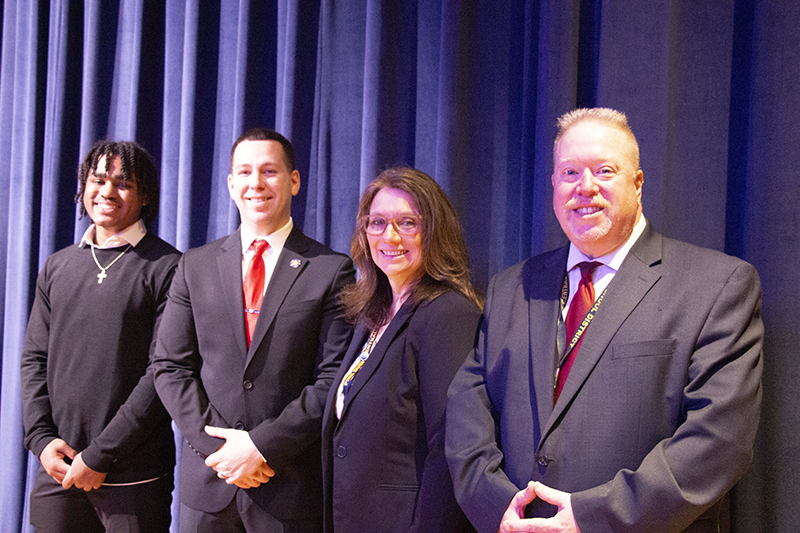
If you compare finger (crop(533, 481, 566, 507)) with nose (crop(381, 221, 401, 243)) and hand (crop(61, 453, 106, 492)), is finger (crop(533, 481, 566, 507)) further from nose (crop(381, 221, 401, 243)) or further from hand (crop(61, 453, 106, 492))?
hand (crop(61, 453, 106, 492))

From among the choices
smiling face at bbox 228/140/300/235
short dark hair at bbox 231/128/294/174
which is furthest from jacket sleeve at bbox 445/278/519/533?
short dark hair at bbox 231/128/294/174

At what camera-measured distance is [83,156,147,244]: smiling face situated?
8.07 feet

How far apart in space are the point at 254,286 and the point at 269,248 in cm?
15

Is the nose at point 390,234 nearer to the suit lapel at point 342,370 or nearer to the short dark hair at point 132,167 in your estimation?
the suit lapel at point 342,370

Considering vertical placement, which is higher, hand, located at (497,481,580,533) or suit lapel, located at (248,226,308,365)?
suit lapel, located at (248,226,308,365)

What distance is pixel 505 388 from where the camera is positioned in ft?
5.21

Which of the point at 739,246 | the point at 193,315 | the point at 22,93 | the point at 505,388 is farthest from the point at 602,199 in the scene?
the point at 22,93

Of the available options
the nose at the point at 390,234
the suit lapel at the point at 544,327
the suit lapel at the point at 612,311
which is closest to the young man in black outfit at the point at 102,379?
the nose at the point at 390,234

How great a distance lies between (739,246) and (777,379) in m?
0.46

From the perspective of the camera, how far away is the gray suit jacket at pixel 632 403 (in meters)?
1.30

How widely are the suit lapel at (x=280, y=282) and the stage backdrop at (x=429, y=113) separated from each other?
551 millimetres

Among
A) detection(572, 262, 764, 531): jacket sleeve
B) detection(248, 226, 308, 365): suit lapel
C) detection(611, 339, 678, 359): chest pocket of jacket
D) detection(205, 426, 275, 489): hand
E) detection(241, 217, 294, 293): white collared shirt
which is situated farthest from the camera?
detection(241, 217, 294, 293): white collared shirt

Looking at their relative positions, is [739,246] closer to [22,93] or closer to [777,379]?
[777,379]

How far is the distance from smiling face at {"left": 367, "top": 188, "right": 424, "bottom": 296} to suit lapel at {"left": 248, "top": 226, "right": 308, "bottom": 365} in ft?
1.06
